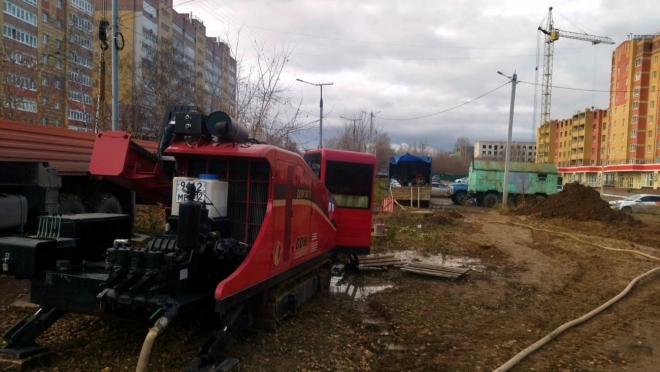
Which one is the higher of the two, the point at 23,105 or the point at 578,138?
the point at 578,138

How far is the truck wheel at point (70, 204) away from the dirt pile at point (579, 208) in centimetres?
2074

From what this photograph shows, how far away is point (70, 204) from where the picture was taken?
1003cm

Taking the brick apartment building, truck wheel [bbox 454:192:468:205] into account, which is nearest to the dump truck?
the brick apartment building

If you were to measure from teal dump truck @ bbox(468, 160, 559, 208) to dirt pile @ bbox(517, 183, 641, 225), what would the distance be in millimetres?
6598

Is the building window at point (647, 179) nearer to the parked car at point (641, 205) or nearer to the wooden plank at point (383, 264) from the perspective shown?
the parked car at point (641, 205)

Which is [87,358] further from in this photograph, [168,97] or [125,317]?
[168,97]

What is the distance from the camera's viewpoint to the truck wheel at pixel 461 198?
36.6 metres

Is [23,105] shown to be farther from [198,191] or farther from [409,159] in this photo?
[409,159]

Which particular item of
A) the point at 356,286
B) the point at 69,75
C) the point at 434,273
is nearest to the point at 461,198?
the point at 69,75

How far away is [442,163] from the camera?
97.1 meters

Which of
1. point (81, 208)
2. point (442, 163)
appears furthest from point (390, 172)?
point (442, 163)

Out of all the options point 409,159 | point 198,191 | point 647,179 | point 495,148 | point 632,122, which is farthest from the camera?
point 495,148

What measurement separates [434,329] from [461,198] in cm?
3051

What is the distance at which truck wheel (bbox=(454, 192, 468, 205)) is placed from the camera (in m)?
36.6
